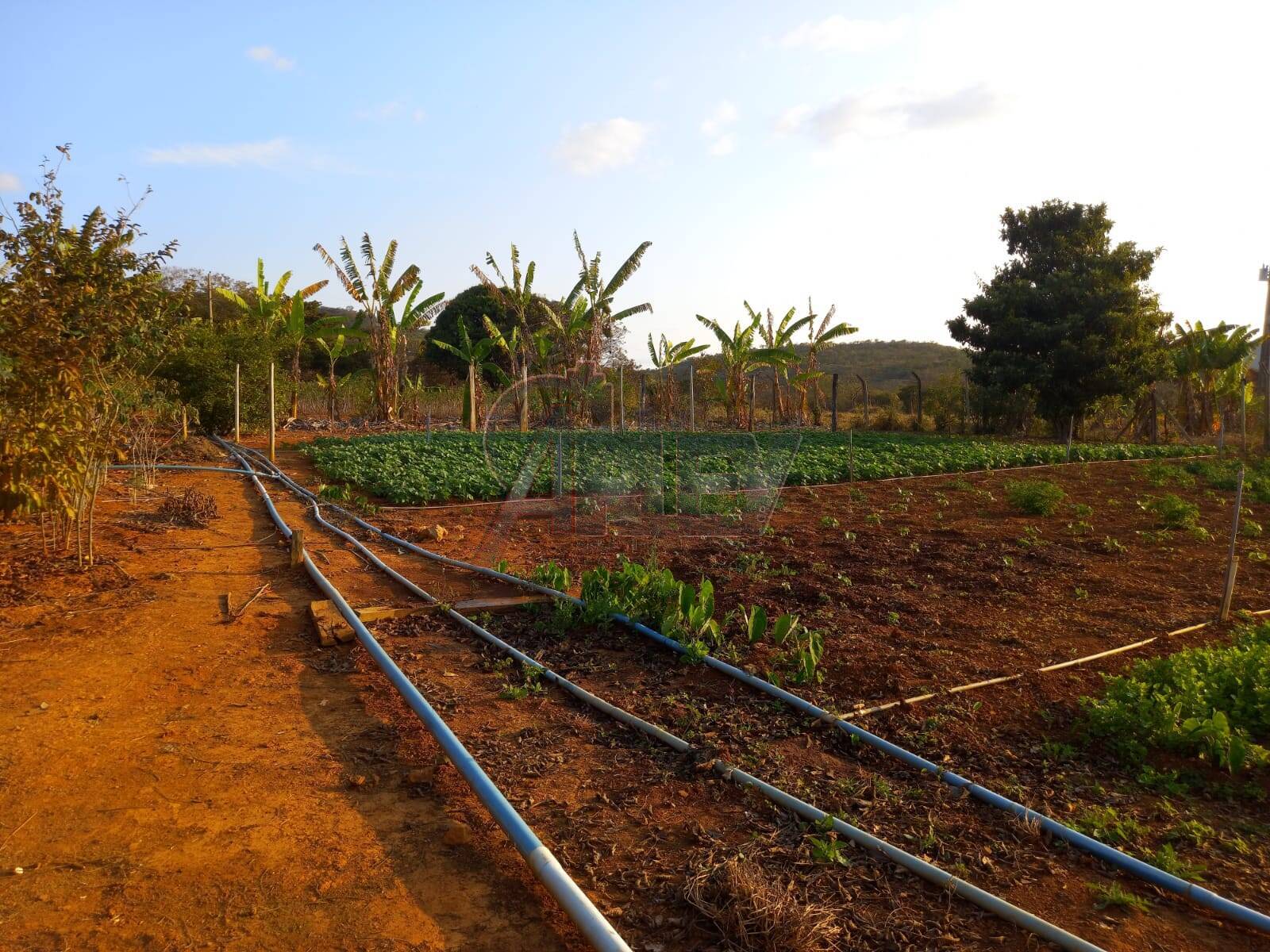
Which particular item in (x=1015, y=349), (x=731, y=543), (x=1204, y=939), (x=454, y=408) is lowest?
(x=1204, y=939)

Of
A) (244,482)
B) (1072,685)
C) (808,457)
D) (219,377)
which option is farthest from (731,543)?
(219,377)

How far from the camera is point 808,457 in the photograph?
13.4 meters

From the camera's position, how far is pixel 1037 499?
31.2 feet

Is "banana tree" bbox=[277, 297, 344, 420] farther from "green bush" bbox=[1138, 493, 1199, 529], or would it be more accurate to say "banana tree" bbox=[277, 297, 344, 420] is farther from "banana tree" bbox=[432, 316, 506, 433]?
"green bush" bbox=[1138, 493, 1199, 529]

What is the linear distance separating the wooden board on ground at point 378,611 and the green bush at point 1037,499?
6.38m

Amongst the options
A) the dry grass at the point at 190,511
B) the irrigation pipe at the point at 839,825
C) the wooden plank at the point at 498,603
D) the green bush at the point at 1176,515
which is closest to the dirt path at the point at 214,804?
the irrigation pipe at the point at 839,825

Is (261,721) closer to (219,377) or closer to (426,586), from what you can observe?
(426,586)

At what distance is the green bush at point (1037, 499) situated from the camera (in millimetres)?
9453

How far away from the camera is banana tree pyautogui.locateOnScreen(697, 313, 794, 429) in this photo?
21.2 m

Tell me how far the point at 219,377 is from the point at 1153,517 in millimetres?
14933

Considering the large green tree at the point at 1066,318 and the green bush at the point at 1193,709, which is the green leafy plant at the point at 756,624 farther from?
the large green tree at the point at 1066,318

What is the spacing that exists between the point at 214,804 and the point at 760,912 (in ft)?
6.87

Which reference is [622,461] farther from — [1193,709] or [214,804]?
[214,804]

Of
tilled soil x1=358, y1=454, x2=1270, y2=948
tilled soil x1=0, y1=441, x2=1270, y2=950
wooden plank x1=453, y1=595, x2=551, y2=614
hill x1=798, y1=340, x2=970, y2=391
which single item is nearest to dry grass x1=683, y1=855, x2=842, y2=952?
tilled soil x1=0, y1=441, x2=1270, y2=950
